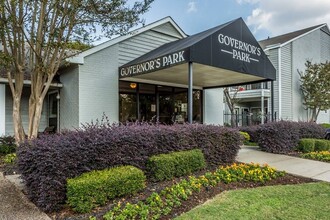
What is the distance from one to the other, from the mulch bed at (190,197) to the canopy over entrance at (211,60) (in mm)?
2835

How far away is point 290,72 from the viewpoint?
1994cm

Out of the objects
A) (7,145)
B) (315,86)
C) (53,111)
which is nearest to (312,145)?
(53,111)

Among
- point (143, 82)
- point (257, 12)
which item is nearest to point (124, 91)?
point (143, 82)

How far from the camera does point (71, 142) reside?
452cm

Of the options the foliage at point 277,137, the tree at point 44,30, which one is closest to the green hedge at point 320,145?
the foliage at point 277,137

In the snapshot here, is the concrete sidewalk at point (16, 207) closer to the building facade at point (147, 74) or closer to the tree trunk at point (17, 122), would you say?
the tree trunk at point (17, 122)

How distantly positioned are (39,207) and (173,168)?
2680mm

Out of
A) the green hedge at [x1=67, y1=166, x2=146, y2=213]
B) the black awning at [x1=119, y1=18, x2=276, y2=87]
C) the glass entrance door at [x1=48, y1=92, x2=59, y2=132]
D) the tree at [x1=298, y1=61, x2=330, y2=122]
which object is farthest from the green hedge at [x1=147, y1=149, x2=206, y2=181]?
the tree at [x1=298, y1=61, x2=330, y2=122]

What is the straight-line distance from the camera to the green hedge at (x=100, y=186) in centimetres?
401

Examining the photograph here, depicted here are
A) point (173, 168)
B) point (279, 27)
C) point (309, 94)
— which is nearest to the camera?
point (173, 168)

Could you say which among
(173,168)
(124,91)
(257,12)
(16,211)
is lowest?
(16,211)

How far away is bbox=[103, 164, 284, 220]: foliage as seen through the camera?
3.93 metres

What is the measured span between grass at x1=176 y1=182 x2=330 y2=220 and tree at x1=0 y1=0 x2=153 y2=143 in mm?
6091

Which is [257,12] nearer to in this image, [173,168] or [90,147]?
[173,168]
